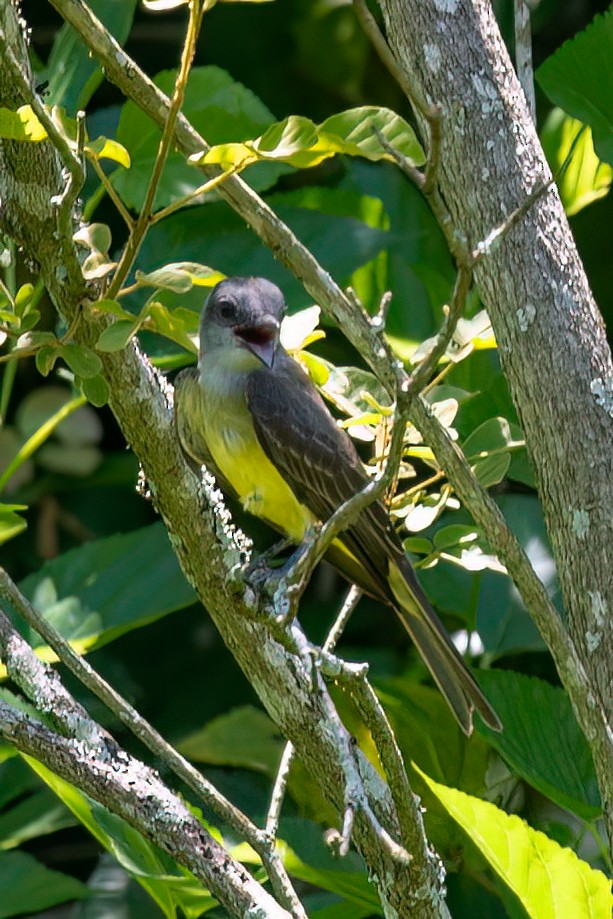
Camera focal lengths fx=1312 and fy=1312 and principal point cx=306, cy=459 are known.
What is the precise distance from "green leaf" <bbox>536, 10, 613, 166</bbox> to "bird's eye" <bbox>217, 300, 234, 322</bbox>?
2.63 ft

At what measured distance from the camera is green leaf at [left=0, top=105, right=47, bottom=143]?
162 centimetres

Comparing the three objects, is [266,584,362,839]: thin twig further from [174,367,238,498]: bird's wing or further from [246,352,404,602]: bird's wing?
[174,367,238,498]: bird's wing

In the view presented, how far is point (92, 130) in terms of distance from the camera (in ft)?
11.2

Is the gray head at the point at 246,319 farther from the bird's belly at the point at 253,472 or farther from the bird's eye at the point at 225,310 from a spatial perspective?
the bird's belly at the point at 253,472

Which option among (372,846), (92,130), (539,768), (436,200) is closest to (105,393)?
(436,200)

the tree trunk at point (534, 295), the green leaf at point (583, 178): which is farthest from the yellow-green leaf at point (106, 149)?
the green leaf at point (583, 178)

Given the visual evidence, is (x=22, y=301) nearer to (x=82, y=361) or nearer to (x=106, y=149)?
(x=82, y=361)

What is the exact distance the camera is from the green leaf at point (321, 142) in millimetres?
1688

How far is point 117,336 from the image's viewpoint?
1684mm

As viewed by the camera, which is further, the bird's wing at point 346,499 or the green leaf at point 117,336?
the bird's wing at point 346,499

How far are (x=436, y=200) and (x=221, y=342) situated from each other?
4.51ft

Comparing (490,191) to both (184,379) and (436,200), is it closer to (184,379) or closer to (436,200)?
(436,200)

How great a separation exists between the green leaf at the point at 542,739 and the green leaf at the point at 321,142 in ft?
4.18

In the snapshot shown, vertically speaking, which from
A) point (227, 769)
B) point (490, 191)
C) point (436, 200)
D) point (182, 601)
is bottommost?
point (227, 769)
